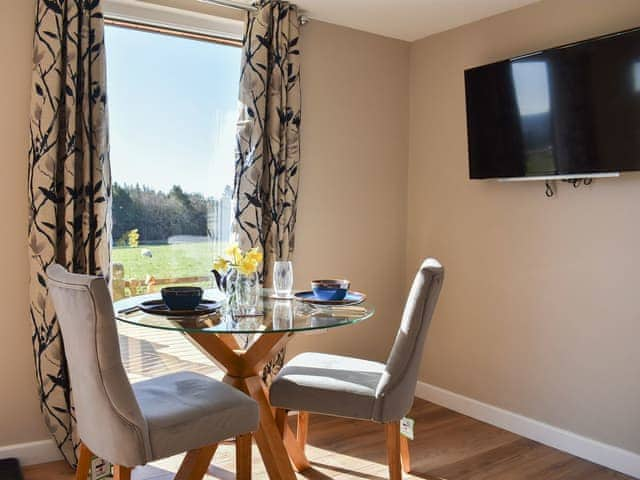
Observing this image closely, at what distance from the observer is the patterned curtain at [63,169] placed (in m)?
2.82

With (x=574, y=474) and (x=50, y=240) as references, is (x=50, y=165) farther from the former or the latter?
(x=574, y=474)

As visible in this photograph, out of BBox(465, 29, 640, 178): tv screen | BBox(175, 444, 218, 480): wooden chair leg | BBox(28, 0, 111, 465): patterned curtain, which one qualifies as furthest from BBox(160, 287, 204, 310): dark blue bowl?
BBox(465, 29, 640, 178): tv screen

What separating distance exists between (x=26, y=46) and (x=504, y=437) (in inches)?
129

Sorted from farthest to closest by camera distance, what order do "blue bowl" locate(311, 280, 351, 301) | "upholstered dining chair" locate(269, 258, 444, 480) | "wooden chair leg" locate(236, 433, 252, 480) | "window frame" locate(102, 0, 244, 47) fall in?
1. "window frame" locate(102, 0, 244, 47)
2. "blue bowl" locate(311, 280, 351, 301)
3. "upholstered dining chair" locate(269, 258, 444, 480)
4. "wooden chair leg" locate(236, 433, 252, 480)

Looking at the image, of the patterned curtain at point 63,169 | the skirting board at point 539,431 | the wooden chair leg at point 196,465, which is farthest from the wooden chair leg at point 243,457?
the skirting board at point 539,431

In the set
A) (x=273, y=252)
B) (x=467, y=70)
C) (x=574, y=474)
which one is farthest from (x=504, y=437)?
(x=467, y=70)

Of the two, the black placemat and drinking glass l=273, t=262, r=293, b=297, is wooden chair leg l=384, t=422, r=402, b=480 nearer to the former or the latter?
drinking glass l=273, t=262, r=293, b=297

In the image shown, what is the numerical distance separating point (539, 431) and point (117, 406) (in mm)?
2426

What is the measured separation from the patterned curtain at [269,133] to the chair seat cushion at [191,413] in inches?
47.2

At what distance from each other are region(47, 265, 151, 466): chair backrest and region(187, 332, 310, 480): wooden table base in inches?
21.1

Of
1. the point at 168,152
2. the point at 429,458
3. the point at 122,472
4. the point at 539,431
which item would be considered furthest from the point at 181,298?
the point at 539,431

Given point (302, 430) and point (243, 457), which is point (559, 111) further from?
point (243, 457)

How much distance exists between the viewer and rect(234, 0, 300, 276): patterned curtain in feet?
11.2

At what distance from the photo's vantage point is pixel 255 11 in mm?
3434
